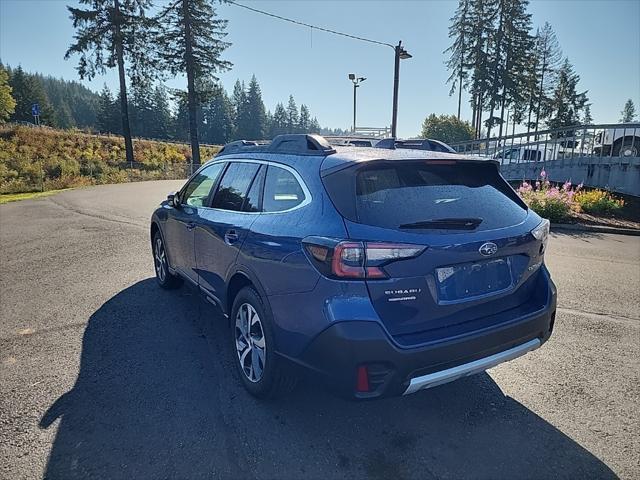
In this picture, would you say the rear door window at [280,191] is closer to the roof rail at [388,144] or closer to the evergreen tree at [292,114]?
the roof rail at [388,144]

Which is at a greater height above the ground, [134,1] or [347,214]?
[134,1]

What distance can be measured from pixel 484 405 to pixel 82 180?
23.7m

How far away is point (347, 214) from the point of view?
2357 mm

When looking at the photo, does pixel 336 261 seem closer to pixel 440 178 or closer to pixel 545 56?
pixel 440 178

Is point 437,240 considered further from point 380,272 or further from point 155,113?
point 155,113

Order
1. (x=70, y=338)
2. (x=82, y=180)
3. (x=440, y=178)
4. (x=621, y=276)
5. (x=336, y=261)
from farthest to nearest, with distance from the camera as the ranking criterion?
(x=82, y=180), (x=621, y=276), (x=70, y=338), (x=440, y=178), (x=336, y=261)

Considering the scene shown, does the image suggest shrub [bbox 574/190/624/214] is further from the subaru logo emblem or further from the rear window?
the subaru logo emblem

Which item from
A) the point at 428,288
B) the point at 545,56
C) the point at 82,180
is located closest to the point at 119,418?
the point at 428,288

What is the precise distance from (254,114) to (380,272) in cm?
10826

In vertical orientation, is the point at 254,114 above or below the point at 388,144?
above

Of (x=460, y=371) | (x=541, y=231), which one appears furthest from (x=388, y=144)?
(x=460, y=371)

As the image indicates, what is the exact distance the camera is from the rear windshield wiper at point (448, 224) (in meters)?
2.37

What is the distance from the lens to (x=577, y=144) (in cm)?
1634

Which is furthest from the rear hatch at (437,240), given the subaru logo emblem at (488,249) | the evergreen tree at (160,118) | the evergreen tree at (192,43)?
the evergreen tree at (160,118)
